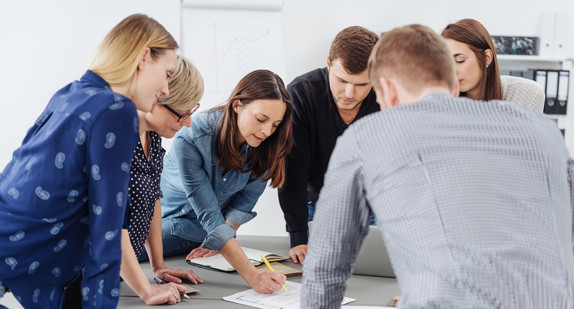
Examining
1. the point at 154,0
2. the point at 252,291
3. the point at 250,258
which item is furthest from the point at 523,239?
the point at 154,0

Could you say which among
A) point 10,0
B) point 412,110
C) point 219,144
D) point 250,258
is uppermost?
point 10,0

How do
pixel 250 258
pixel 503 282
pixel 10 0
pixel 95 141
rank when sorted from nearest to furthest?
1. pixel 503 282
2. pixel 95 141
3. pixel 250 258
4. pixel 10 0

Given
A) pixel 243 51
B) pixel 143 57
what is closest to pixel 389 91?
pixel 143 57

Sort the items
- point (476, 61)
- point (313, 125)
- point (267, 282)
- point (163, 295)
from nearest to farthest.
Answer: point (163, 295) < point (267, 282) < point (476, 61) < point (313, 125)

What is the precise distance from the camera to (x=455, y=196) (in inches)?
33.2

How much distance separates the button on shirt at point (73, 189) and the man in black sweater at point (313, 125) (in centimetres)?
98

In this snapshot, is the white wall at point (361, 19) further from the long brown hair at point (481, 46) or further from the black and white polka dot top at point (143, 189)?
the black and white polka dot top at point (143, 189)

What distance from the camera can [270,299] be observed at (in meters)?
1.51

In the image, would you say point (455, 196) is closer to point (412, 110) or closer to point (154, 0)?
point (412, 110)

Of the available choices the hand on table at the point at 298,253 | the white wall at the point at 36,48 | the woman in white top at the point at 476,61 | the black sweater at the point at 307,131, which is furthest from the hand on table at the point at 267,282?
the white wall at the point at 36,48

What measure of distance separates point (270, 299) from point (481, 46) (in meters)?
1.04

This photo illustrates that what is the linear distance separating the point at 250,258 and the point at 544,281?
1.13m

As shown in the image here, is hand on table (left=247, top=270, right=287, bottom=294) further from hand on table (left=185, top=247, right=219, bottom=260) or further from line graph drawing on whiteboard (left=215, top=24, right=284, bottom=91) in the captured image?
line graph drawing on whiteboard (left=215, top=24, right=284, bottom=91)

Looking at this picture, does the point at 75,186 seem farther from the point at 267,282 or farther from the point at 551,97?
the point at 551,97
